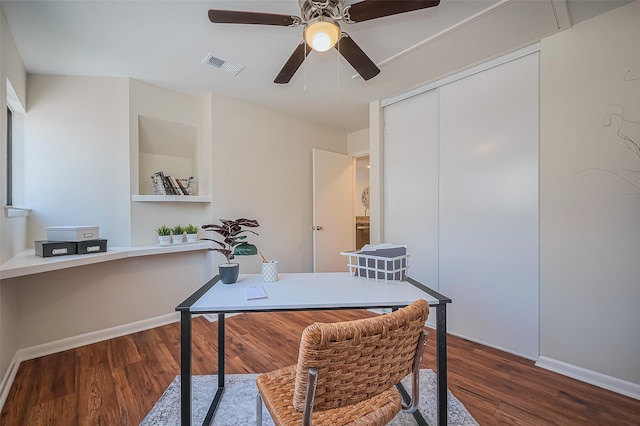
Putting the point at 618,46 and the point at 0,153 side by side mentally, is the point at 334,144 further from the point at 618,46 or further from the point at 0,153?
Answer: the point at 0,153

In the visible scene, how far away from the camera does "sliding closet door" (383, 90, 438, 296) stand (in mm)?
2691

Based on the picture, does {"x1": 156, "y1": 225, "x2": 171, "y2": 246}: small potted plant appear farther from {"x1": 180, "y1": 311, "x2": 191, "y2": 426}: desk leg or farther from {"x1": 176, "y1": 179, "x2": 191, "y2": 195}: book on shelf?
{"x1": 180, "y1": 311, "x2": 191, "y2": 426}: desk leg

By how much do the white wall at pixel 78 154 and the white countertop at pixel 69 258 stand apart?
0.27 metres

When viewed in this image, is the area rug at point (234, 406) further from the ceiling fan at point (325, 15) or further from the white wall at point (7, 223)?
the ceiling fan at point (325, 15)

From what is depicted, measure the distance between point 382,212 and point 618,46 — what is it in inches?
82.4

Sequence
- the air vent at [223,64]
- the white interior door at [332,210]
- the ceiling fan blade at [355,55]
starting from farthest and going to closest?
the white interior door at [332,210]
the air vent at [223,64]
the ceiling fan blade at [355,55]

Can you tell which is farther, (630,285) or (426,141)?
(426,141)

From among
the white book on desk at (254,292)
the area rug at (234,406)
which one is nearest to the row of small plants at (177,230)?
the area rug at (234,406)

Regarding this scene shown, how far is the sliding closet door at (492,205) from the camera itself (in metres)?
2.10

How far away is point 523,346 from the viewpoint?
213cm

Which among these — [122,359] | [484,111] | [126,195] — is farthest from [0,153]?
[484,111]

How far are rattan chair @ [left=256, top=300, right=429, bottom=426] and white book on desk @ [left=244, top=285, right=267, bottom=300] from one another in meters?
0.39

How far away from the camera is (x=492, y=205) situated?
229 cm

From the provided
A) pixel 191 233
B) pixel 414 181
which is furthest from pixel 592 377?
pixel 191 233
